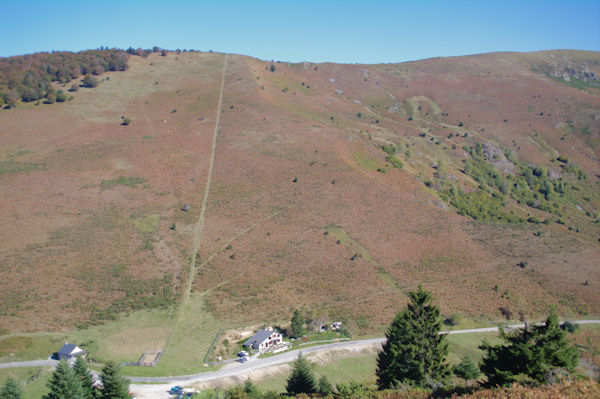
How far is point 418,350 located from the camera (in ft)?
75.8

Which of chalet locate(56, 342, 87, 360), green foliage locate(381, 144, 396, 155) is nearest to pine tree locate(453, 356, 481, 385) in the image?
chalet locate(56, 342, 87, 360)

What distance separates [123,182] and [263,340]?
4175 cm

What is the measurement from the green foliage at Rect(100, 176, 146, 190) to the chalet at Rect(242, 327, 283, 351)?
38564mm

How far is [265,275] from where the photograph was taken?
51750mm

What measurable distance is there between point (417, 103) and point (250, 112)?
237 feet

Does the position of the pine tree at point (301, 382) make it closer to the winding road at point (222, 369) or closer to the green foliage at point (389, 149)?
the winding road at point (222, 369)

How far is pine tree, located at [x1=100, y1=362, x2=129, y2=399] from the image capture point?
22984 millimetres

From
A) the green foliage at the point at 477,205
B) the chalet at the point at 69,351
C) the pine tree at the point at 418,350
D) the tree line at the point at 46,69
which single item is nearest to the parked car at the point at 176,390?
the chalet at the point at 69,351

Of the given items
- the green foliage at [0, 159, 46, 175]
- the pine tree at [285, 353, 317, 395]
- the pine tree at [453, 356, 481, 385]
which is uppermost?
the green foliage at [0, 159, 46, 175]

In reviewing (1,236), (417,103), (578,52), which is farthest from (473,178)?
(578,52)

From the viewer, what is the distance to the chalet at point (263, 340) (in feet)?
130

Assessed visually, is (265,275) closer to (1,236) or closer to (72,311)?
(72,311)

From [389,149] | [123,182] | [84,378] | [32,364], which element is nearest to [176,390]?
[84,378]

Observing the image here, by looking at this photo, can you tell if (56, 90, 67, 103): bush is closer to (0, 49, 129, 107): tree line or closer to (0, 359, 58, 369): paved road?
(0, 49, 129, 107): tree line
